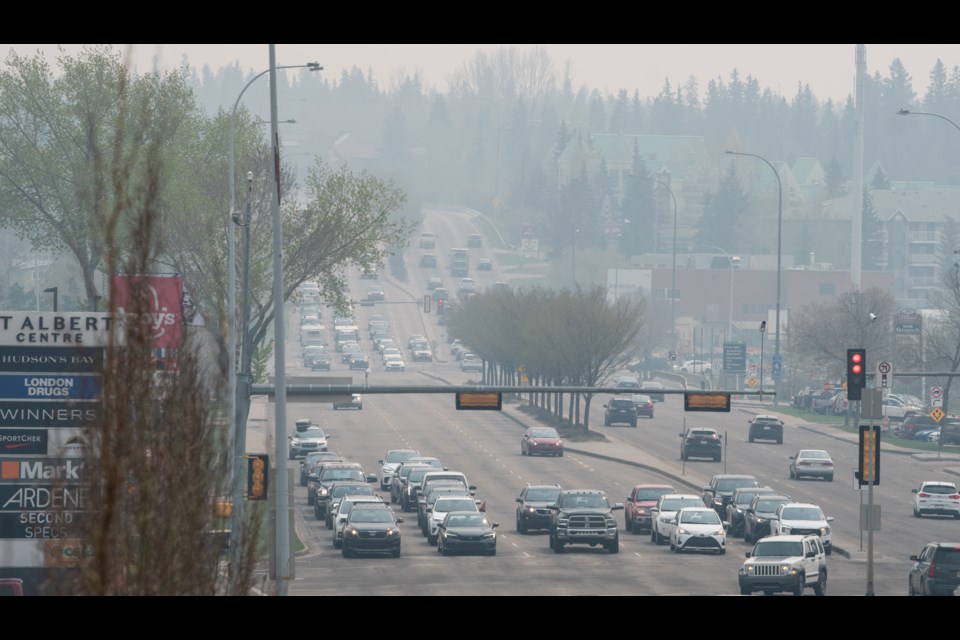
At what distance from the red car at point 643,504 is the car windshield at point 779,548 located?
1293 cm

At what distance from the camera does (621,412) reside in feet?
281

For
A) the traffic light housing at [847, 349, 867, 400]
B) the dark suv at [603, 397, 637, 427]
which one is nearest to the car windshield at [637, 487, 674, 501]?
the traffic light housing at [847, 349, 867, 400]

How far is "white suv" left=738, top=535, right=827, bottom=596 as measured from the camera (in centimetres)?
3194

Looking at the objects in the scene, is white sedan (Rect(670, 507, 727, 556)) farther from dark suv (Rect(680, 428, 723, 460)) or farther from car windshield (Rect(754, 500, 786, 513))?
dark suv (Rect(680, 428, 723, 460))

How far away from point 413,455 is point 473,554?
19.0 meters

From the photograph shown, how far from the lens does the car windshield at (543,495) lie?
45344 millimetres

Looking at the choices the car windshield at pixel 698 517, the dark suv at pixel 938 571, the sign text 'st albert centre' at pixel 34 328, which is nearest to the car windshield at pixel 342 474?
the car windshield at pixel 698 517

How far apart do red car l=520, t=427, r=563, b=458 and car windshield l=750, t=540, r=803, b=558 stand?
116 ft

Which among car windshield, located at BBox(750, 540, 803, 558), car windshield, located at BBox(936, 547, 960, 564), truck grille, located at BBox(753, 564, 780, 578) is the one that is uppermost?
car windshield, located at BBox(936, 547, 960, 564)

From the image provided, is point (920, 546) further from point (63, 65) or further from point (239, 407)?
point (63, 65)

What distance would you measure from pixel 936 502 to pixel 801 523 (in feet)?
40.8

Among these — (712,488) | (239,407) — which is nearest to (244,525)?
(239,407)

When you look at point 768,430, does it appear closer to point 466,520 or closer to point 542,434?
point 542,434

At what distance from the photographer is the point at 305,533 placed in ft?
151
